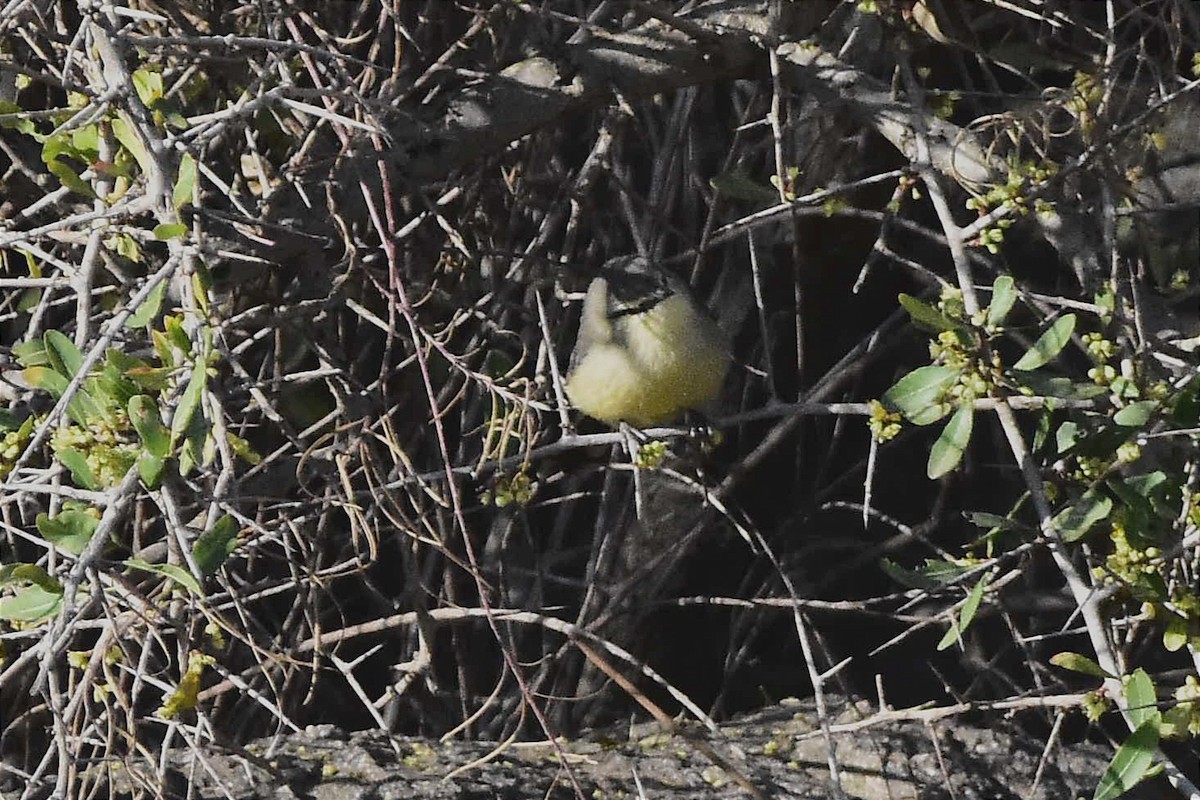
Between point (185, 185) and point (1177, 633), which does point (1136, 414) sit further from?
point (185, 185)

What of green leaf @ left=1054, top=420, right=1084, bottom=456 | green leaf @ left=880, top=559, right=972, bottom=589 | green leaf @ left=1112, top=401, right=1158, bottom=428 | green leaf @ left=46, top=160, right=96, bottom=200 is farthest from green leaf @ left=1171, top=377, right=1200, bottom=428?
green leaf @ left=46, top=160, right=96, bottom=200

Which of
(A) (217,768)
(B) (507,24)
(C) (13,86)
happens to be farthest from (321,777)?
(B) (507,24)

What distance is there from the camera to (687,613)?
4.38 meters

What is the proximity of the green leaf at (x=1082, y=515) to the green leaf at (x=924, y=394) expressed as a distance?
0.93 ft

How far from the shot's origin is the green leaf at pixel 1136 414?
245cm

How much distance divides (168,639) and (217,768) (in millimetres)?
632

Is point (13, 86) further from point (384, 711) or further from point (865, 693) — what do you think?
point (865, 693)

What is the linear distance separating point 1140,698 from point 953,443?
0.51 m

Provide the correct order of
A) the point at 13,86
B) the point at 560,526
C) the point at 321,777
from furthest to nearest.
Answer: the point at 560,526, the point at 13,86, the point at 321,777

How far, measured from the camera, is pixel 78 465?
223 cm

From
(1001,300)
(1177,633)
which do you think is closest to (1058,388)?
(1001,300)

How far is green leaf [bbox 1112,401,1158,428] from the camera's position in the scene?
245 centimetres

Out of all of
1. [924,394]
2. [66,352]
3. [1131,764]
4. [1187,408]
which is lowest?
[1131,764]

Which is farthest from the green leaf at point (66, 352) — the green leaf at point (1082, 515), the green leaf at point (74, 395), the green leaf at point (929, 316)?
the green leaf at point (1082, 515)
